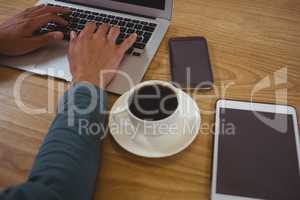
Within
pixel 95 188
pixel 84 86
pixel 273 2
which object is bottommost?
pixel 95 188

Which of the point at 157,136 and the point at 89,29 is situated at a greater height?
the point at 89,29

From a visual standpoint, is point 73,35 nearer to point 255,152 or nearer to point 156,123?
point 156,123

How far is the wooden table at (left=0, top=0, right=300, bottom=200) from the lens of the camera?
19.9 inches

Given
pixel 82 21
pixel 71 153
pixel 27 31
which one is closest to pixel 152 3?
pixel 82 21

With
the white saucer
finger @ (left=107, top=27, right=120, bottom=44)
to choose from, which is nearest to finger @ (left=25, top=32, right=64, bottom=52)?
finger @ (left=107, top=27, right=120, bottom=44)

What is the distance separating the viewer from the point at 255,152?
0.51 metres

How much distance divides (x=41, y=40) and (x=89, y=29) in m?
0.11

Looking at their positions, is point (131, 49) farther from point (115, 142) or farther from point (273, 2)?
point (273, 2)

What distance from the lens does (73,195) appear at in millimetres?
451

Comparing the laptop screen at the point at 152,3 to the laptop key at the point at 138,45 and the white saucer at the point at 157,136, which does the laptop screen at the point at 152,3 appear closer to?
the laptop key at the point at 138,45

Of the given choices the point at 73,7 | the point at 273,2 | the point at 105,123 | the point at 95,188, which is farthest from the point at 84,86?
the point at 273,2

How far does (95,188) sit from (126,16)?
41 centimetres

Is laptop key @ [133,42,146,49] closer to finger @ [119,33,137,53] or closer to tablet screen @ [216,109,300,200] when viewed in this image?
finger @ [119,33,137,53]

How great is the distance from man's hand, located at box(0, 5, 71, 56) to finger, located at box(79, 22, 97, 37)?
0.05m
